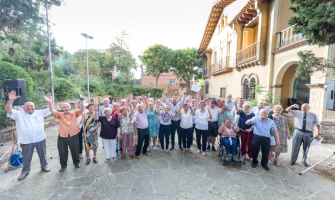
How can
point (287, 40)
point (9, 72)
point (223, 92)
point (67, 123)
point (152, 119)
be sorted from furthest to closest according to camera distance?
point (223, 92), point (287, 40), point (9, 72), point (152, 119), point (67, 123)

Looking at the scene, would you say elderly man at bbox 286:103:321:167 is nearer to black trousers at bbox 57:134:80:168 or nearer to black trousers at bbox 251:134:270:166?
black trousers at bbox 251:134:270:166

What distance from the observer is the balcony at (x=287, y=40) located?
22.3 ft

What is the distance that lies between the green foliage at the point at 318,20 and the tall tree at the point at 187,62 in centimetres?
2419

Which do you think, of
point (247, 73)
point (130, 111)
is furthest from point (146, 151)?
point (247, 73)

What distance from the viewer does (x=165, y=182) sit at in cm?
380

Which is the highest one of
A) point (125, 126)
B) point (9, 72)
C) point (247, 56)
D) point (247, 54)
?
point (247, 54)

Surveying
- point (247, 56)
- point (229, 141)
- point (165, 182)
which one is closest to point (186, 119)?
point (229, 141)

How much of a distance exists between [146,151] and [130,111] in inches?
56.3

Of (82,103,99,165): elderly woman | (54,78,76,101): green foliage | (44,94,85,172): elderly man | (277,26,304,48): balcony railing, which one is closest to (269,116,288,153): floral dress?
(277,26,304,48): balcony railing

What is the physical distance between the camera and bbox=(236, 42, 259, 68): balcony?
9.40 meters

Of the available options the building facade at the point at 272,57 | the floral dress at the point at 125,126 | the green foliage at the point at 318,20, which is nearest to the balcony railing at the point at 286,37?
the building facade at the point at 272,57

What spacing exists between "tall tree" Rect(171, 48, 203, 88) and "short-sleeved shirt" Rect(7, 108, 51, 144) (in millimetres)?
25325

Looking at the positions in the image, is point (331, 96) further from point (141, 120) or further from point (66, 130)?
point (66, 130)

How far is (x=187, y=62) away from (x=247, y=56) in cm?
1777
